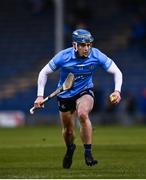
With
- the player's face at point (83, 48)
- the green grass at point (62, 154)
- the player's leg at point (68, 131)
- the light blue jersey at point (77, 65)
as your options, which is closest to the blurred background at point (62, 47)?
the green grass at point (62, 154)

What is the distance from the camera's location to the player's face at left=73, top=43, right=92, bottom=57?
1341 centimetres

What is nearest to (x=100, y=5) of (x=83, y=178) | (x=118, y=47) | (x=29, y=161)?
(x=118, y=47)

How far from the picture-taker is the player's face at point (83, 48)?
13.4 m

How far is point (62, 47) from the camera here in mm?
34969

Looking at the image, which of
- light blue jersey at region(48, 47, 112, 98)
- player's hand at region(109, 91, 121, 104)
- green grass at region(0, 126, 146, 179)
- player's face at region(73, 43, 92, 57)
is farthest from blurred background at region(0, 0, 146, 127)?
player's hand at region(109, 91, 121, 104)

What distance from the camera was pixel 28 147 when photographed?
19438 millimetres

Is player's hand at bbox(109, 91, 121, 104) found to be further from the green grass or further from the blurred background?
the blurred background

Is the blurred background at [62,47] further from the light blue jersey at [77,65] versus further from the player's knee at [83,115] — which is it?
the player's knee at [83,115]

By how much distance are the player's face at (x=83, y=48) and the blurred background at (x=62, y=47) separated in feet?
64.2

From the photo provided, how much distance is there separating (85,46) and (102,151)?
495 cm

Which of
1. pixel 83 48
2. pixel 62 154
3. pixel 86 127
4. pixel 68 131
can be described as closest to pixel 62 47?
pixel 62 154

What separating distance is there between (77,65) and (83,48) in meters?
0.35

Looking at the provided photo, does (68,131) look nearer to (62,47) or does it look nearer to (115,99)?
(115,99)

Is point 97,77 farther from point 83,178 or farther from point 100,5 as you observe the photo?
point 83,178
